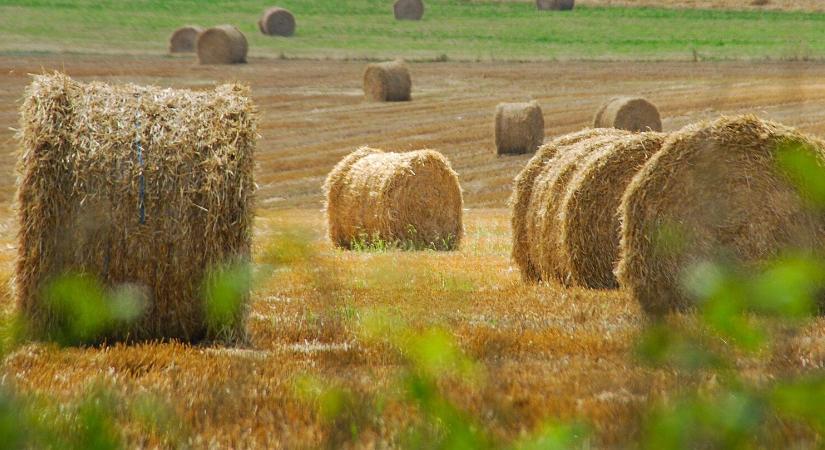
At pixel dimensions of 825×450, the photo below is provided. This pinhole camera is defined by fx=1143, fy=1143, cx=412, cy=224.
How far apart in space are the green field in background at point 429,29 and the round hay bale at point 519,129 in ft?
68.3

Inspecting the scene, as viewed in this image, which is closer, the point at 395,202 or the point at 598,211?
the point at 598,211

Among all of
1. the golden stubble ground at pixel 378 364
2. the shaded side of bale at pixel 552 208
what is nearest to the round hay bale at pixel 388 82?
the shaded side of bale at pixel 552 208

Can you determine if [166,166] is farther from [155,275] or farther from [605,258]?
[605,258]

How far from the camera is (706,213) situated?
26.0 ft

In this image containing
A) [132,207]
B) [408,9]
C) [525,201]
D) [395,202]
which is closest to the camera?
[132,207]

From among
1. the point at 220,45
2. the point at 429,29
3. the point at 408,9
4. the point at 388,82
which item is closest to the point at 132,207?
the point at 388,82

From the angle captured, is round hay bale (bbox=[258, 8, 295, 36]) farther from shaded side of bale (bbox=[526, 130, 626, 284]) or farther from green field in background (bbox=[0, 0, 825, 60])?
shaded side of bale (bbox=[526, 130, 626, 284])

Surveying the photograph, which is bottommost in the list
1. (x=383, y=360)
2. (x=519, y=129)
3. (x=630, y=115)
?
(x=519, y=129)

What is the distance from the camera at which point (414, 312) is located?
6.64 feet

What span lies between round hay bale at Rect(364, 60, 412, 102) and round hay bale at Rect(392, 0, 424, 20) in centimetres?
2667

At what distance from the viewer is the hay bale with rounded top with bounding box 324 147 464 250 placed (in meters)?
16.2

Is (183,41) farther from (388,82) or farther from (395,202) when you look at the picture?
(395,202)

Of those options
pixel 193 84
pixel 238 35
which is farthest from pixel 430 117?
pixel 238 35

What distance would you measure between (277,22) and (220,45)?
13.1 meters
